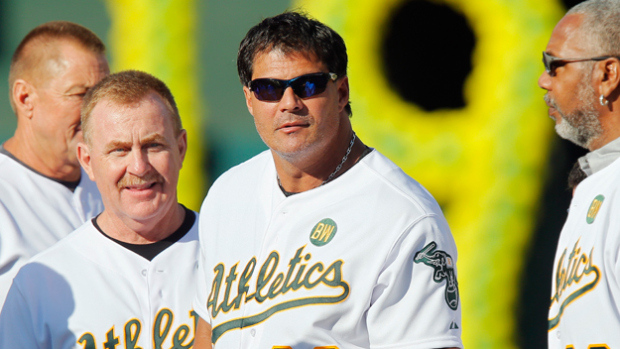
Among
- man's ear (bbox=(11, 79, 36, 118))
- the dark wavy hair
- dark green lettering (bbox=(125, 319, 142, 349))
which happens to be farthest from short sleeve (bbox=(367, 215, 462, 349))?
man's ear (bbox=(11, 79, 36, 118))

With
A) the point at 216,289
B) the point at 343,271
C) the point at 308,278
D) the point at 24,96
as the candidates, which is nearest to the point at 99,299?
the point at 216,289

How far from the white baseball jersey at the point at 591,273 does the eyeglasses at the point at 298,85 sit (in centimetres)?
113

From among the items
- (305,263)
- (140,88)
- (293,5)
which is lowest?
(305,263)

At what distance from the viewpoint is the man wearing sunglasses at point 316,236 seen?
6.57ft

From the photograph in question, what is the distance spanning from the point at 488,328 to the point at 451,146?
113 centimetres

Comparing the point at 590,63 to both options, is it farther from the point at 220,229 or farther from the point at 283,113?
the point at 220,229

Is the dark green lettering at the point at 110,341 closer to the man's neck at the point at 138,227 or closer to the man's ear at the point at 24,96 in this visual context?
the man's neck at the point at 138,227

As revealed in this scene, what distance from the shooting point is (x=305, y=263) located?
2.14 metres

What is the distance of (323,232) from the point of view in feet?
7.13

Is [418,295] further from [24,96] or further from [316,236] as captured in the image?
[24,96]

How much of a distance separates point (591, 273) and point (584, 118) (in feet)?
2.32

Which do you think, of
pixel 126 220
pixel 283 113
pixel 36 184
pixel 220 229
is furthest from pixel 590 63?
pixel 36 184

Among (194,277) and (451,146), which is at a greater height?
(451,146)

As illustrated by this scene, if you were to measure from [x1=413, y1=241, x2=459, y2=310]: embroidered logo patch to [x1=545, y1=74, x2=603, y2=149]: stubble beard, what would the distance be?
3.87ft
